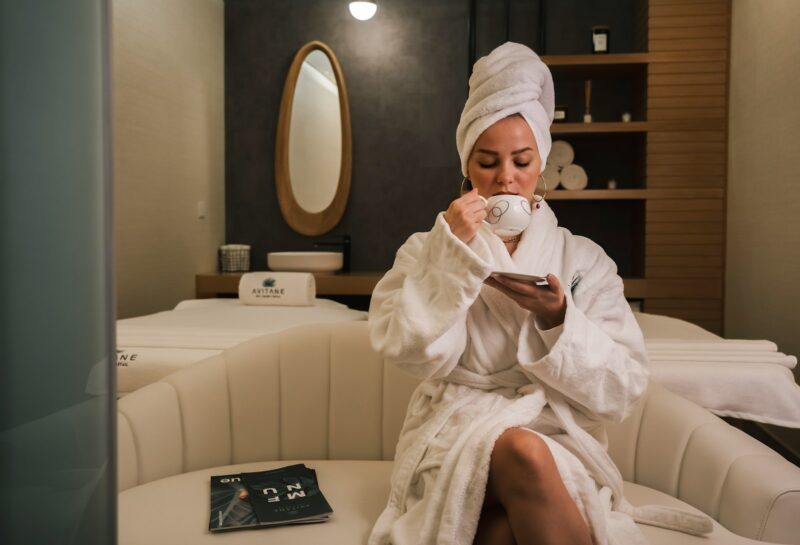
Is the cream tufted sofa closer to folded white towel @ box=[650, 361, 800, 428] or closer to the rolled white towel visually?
folded white towel @ box=[650, 361, 800, 428]

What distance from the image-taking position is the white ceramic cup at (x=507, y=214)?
132 cm

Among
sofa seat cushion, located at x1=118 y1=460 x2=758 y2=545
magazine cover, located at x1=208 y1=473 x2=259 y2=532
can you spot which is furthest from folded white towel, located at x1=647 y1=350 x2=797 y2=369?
magazine cover, located at x1=208 y1=473 x2=259 y2=532

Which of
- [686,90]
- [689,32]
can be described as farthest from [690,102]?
[689,32]

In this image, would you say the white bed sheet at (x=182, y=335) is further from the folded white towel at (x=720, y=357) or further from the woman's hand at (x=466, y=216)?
the folded white towel at (x=720, y=357)

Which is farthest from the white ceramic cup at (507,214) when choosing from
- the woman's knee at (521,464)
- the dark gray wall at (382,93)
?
the dark gray wall at (382,93)

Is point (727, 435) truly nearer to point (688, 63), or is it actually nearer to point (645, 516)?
point (645, 516)

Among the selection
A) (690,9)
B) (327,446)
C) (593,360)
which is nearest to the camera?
(593,360)

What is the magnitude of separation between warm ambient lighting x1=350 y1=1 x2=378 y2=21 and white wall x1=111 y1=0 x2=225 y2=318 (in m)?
0.92

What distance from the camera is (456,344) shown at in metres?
1.31

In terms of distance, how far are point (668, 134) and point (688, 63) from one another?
0.38 m

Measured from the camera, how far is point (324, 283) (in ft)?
13.1

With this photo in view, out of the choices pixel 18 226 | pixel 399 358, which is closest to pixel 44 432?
pixel 18 226

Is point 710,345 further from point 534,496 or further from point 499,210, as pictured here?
point 534,496

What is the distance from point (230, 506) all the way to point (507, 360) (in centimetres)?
58
